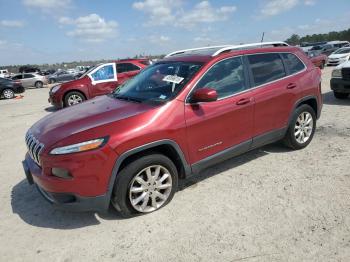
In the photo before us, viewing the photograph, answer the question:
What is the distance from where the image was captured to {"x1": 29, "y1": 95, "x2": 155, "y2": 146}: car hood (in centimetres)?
357

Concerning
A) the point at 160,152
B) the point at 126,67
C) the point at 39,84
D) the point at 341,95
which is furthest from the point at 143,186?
the point at 39,84

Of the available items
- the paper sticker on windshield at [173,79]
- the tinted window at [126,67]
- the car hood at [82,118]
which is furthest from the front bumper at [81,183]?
the tinted window at [126,67]

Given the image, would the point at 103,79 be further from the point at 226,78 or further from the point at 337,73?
the point at 226,78

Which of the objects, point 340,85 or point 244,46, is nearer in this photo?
point 244,46

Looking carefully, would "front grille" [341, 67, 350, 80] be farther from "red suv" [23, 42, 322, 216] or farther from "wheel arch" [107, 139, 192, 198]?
"wheel arch" [107, 139, 192, 198]

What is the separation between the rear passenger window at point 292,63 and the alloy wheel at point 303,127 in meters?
0.72

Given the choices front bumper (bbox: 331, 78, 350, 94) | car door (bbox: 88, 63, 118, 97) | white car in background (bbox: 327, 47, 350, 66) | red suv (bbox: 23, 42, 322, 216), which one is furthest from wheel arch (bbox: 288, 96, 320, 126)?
white car in background (bbox: 327, 47, 350, 66)

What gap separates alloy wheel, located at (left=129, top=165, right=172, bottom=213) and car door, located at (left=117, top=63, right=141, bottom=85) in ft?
27.9

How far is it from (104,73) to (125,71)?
78 centimetres

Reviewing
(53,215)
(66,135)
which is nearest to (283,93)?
(66,135)

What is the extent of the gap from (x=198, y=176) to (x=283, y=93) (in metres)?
1.77

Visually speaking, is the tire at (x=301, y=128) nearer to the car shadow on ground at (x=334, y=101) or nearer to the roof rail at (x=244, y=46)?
the roof rail at (x=244, y=46)

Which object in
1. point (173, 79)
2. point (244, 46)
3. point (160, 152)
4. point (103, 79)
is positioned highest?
point (244, 46)

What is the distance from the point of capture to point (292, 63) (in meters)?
5.25
